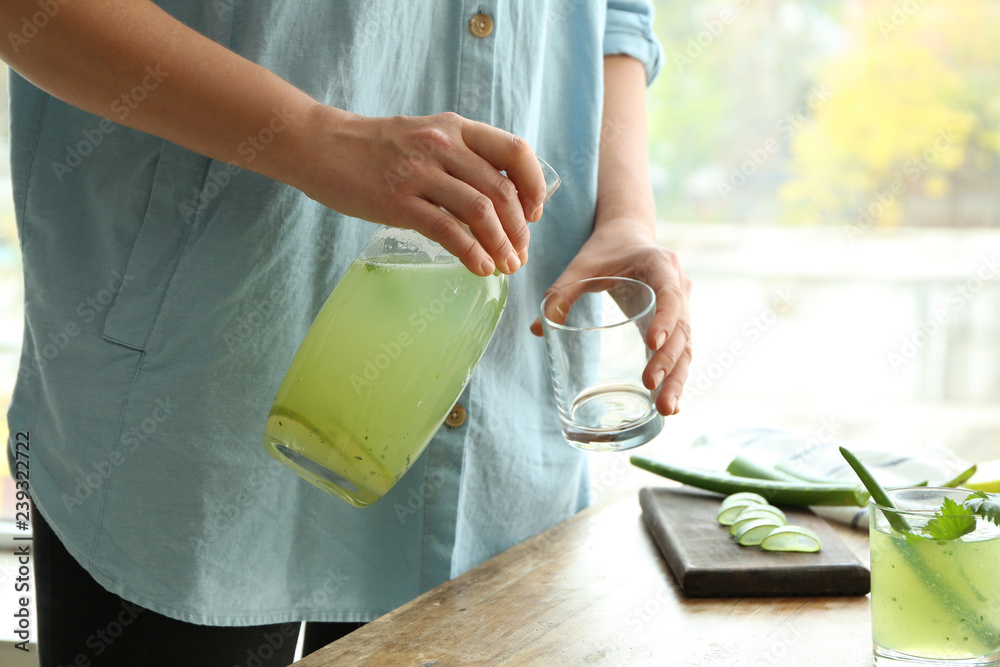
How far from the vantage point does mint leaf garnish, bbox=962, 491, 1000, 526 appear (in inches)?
23.3

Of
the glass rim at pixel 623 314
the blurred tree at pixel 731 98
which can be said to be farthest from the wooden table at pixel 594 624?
the blurred tree at pixel 731 98

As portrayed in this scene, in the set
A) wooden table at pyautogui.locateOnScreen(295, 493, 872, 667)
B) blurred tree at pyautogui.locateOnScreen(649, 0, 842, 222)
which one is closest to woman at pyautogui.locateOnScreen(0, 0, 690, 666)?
wooden table at pyautogui.locateOnScreen(295, 493, 872, 667)

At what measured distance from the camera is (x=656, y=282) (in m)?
0.80

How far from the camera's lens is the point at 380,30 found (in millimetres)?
762

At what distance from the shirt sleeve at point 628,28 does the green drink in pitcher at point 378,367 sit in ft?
1.64

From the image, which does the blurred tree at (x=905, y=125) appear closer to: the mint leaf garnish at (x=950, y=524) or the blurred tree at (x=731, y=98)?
the blurred tree at (x=731, y=98)

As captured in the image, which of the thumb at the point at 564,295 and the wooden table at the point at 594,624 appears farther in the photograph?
the thumb at the point at 564,295

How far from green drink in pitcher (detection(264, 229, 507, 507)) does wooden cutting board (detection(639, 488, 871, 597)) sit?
0.30 meters

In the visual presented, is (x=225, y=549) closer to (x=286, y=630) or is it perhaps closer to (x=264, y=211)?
(x=286, y=630)

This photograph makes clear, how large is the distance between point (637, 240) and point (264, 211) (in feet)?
1.24

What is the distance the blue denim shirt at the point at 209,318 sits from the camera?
0.74m

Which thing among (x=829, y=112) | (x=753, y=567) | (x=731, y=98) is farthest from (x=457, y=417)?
(x=829, y=112)

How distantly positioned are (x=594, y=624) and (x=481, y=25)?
0.57 metres

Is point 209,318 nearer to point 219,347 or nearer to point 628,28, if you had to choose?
point 219,347
